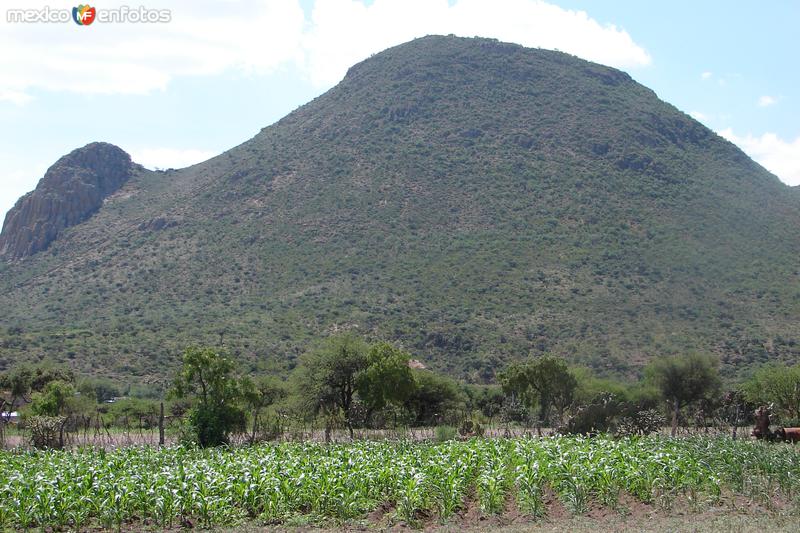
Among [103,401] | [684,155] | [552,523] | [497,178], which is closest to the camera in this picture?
[552,523]

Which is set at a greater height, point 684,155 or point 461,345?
point 684,155

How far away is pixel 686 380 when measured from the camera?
36.0 m

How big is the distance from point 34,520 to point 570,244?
54732mm

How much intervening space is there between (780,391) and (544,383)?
9660 mm

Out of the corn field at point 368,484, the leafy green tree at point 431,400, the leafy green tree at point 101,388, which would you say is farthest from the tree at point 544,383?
the leafy green tree at point 101,388

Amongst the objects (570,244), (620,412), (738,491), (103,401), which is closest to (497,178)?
(570,244)

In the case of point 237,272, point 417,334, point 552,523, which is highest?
point 237,272

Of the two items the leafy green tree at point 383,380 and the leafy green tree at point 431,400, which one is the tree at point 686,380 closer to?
the leafy green tree at point 431,400

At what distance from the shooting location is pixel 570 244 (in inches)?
2448

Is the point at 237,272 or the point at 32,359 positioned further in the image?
the point at 237,272

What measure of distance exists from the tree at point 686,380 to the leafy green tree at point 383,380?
48.8 feet

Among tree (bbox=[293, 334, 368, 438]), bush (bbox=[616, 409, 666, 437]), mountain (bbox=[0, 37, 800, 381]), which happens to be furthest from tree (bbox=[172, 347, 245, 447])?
mountain (bbox=[0, 37, 800, 381])

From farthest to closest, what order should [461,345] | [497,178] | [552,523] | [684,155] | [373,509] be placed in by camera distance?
[684,155], [497,178], [461,345], [373,509], [552,523]

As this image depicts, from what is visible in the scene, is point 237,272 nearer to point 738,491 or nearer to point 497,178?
point 497,178
